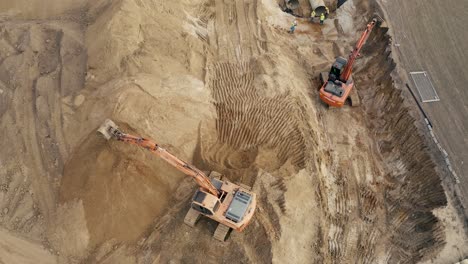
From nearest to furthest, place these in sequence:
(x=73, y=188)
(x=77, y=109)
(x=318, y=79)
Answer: (x=73, y=188), (x=77, y=109), (x=318, y=79)

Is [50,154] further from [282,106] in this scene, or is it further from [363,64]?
[363,64]

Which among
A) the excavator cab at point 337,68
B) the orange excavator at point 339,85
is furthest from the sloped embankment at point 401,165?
the excavator cab at point 337,68

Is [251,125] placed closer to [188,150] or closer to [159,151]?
[188,150]

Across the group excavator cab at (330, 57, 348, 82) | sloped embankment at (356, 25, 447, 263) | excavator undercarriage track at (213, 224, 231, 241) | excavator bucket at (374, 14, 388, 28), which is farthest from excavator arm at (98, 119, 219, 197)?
excavator bucket at (374, 14, 388, 28)

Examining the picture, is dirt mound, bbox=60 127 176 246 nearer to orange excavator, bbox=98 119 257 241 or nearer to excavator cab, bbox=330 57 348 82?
orange excavator, bbox=98 119 257 241

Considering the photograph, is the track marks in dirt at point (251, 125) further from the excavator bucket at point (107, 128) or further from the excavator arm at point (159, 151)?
the excavator bucket at point (107, 128)

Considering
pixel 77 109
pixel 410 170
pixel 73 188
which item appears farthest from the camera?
pixel 410 170

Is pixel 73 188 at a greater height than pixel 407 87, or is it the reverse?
pixel 407 87

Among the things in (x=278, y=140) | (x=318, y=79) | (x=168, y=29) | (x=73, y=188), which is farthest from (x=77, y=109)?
(x=318, y=79)
